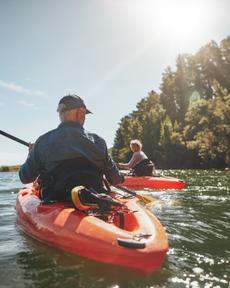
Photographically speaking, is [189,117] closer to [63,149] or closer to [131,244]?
[63,149]

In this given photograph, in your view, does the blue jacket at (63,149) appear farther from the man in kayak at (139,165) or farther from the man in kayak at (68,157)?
the man in kayak at (139,165)

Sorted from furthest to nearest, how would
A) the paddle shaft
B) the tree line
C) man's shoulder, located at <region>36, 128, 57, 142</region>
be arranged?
1. the tree line
2. the paddle shaft
3. man's shoulder, located at <region>36, 128, 57, 142</region>

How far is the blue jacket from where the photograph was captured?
5.06 m

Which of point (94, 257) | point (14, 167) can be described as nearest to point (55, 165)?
point (94, 257)

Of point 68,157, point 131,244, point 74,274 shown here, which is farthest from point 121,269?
point 68,157

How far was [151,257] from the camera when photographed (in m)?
3.63

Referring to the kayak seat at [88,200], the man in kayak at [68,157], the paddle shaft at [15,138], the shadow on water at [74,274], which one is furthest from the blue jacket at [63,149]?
the paddle shaft at [15,138]

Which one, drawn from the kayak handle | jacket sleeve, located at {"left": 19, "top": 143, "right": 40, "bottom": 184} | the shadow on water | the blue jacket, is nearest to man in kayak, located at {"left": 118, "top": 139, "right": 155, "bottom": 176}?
the blue jacket

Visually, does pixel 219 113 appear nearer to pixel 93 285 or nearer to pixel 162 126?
pixel 162 126

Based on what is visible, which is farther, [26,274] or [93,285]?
[26,274]

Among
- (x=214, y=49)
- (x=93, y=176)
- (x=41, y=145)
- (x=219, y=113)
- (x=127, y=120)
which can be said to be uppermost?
(x=214, y=49)

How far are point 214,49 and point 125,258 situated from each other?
60838mm

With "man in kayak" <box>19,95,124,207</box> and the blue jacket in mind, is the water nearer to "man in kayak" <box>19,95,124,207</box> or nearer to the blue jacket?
"man in kayak" <box>19,95,124,207</box>

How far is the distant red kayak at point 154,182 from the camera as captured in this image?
42.4ft
